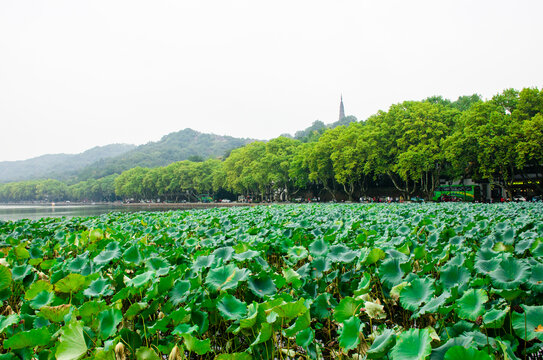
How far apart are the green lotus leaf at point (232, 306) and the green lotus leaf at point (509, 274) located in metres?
1.55

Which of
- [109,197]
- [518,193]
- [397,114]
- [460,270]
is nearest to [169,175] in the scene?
[109,197]

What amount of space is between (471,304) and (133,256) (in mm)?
3002

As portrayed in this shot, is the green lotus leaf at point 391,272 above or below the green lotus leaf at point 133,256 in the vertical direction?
below

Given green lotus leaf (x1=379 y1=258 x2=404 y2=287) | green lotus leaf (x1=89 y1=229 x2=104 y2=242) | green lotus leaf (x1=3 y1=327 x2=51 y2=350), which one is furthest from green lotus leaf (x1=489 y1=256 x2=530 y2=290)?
green lotus leaf (x1=89 y1=229 x2=104 y2=242)

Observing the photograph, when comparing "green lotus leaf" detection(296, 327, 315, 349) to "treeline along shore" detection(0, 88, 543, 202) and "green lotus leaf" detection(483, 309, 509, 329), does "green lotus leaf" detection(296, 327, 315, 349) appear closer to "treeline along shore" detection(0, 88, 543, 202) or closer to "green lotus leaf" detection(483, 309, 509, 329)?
"green lotus leaf" detection(483, 309, 509, 329)

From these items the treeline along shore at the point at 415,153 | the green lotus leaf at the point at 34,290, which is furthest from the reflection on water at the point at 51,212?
the green lotus leaf at the point at 34,290

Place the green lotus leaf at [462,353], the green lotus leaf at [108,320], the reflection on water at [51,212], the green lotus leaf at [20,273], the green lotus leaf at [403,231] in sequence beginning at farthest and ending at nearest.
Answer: the reflection on water at [51,212] < the green lotus leaf at [403,231] < the green lotus leaf at [20,273] < the green lotus leaf at [108,320] < the green lotus leaf at [462,353]

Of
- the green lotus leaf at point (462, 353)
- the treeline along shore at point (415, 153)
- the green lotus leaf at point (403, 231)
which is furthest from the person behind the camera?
the treeline along shore at point (415, 153)

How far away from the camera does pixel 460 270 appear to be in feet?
7.28

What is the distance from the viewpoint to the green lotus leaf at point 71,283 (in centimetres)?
232

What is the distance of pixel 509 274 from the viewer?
6.57 ft

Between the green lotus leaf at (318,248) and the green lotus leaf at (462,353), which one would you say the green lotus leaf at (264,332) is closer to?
the green lotus leaf at (462,353)

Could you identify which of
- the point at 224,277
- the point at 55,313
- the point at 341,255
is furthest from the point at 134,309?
the point at 341,255

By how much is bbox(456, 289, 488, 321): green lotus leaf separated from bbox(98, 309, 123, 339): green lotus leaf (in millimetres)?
1886
